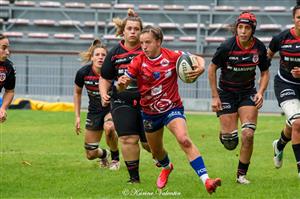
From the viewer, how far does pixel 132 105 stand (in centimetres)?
984

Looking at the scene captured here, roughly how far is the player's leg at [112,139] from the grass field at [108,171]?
0.20 metres

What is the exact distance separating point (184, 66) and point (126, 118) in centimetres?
144

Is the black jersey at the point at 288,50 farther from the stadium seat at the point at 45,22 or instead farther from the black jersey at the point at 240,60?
the stadium seat at the point at 45,22

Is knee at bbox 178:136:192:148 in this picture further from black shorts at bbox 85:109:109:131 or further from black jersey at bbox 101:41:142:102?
black shorts at bbox 85:109:109:131

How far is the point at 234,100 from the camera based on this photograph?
10.1m

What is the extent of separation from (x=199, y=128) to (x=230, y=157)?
525cm

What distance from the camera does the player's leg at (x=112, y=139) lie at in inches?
457

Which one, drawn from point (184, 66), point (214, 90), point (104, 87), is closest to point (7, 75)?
point (104, 87)

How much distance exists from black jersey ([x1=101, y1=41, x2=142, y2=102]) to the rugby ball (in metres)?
1.21

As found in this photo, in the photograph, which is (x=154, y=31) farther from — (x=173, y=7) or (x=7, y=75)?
(x=173, y=7)

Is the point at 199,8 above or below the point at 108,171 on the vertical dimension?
below

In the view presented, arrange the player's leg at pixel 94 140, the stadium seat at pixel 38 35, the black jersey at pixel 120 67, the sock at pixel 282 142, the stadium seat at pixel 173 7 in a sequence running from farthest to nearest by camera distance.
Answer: the stadium seat at pixel 173 7, the stadium seat at pixel 38 35, the player's leg at pixel 94 140, the sock at pixel 282 142, the black jersey at pixel 120 67

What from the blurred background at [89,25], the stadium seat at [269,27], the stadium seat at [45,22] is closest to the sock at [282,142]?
the blurred background at [89,25]

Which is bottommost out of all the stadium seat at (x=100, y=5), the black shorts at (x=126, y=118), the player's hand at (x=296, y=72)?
the stadium seat at (x=100, y=5)
